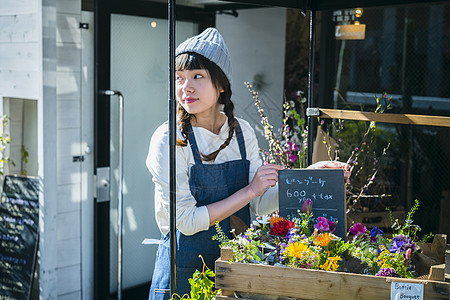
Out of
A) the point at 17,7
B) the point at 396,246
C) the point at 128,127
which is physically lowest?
the point at 396,246

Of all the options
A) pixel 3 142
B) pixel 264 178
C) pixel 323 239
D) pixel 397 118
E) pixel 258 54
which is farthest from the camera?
pixel 258 54

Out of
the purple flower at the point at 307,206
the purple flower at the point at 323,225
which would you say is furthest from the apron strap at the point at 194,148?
the purple flower at the point at 323,225

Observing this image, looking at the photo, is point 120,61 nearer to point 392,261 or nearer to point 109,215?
point 109,215

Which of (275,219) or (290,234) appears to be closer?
(290,234)

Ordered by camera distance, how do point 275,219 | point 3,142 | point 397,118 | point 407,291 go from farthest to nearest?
point 3,142 → point 397,118 → point 275,219 → point 407,291

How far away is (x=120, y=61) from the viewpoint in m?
4.28

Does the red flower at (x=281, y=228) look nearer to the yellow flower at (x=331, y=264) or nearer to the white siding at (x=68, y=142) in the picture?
the yellow flower at (x=331, y=264)

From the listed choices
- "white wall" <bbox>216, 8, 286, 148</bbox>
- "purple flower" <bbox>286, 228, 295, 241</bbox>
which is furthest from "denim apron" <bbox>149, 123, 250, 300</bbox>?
"white wall" <bbox>216, 8, 286, 148</bbox>

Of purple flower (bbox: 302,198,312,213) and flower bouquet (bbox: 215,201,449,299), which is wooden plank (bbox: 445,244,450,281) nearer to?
flower bouquet (bbox: 215,201,449,299)

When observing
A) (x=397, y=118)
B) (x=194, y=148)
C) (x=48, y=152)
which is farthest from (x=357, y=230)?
(x=48, y=152)

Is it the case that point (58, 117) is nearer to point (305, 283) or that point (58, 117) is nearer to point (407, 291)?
point (305, 283)

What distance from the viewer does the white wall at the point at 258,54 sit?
4.62 m

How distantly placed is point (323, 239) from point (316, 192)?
11.5 inches

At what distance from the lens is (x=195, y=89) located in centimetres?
238
